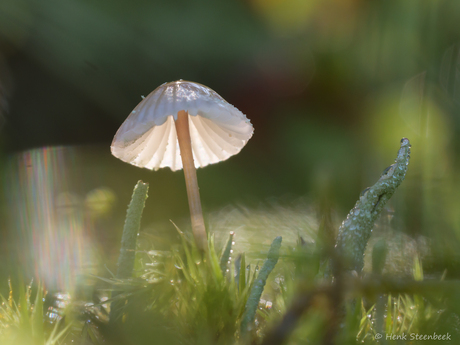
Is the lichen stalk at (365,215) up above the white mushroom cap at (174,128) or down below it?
below

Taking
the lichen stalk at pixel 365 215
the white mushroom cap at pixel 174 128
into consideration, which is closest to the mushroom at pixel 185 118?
the white mushroom cap at pixel 174 128

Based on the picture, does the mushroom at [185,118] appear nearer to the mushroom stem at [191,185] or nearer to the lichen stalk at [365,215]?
the mushroom stem at [191,185]

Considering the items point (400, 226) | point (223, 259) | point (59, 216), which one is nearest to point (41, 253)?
point (59, 216)

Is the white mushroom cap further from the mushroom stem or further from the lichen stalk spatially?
the lichen stalk

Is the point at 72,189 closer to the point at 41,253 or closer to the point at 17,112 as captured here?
the point at 17,112

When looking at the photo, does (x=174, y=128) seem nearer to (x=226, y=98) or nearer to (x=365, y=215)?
(x=226, y=98)

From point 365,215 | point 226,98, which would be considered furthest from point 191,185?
point 226,98

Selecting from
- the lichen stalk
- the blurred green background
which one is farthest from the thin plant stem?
the lichen stalk
